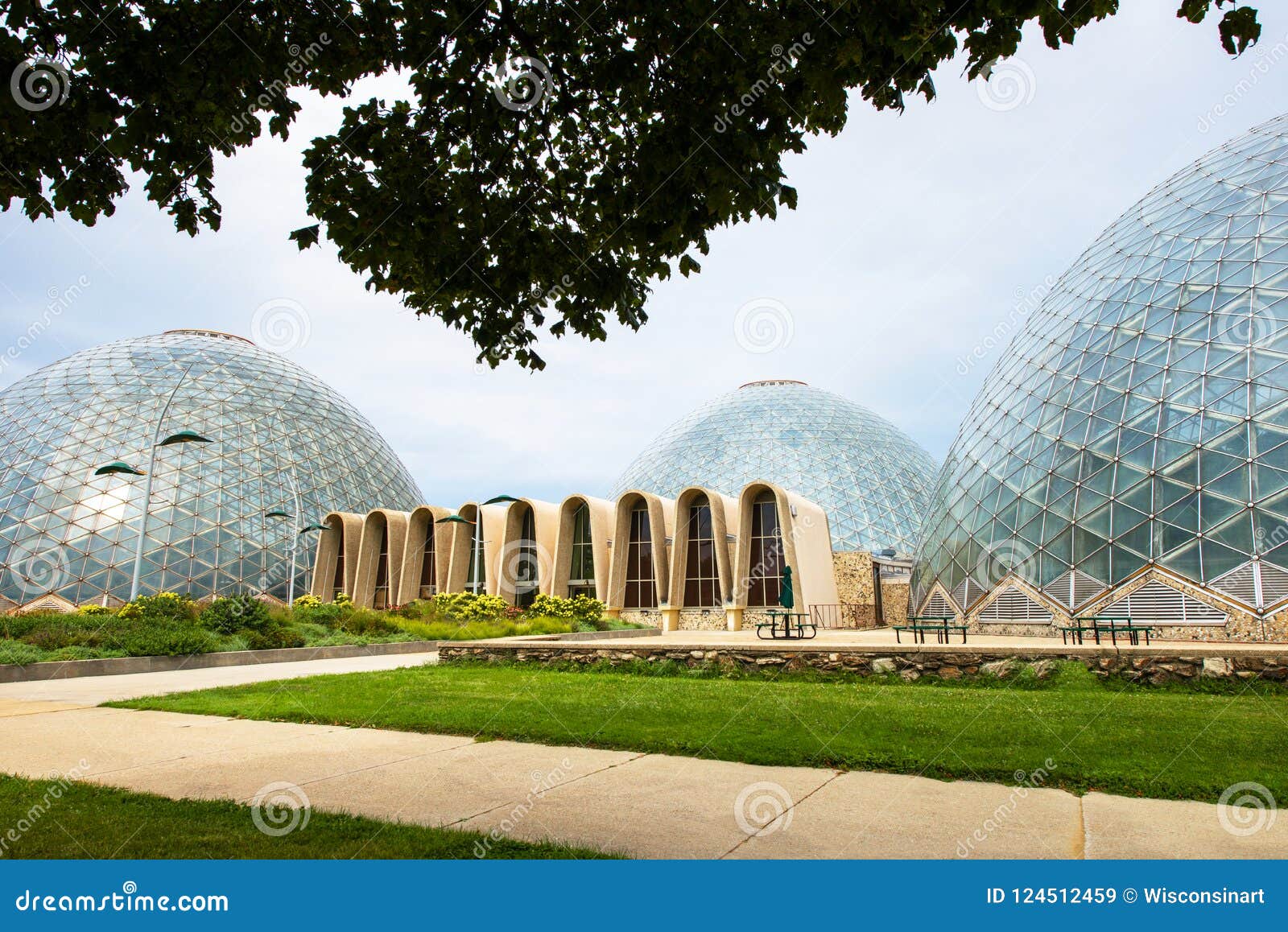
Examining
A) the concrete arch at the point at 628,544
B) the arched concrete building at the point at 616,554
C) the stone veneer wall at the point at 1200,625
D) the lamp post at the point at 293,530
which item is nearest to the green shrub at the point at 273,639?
the arched concrete building at the point at 616,554

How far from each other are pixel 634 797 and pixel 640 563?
1323 inches

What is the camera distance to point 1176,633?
18750 mm

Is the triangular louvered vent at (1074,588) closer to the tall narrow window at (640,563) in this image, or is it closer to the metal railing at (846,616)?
the metal railing at (846,616)

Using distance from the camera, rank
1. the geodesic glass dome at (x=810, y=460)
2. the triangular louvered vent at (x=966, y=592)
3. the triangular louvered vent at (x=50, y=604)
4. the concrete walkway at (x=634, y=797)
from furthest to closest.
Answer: the geodesic glass dome at (x=810, y=460) < the triangular louvered vent at (x=50, y=604) < the triangular louvered vent at (x=966, y=592) < the concrete walkway at (x=634, y=797)

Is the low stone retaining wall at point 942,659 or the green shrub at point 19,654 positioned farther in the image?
Result: the green shrub at point 19,654

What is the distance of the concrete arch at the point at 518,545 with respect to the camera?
4062 centimetres

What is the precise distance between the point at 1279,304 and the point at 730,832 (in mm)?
24382

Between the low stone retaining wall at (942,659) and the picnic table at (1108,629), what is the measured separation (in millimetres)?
2424

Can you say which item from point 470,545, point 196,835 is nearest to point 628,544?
point 470,545

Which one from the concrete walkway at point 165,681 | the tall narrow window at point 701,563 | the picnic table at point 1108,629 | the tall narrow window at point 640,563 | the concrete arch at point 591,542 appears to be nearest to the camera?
the concrete walkway at point 165,681

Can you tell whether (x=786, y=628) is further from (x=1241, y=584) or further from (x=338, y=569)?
(x=338, y=569)

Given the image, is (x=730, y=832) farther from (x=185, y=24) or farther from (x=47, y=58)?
(x=47, y=58)

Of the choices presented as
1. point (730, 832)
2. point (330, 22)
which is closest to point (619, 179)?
point (330, 22)

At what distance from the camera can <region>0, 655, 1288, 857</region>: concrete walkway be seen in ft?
14.5
